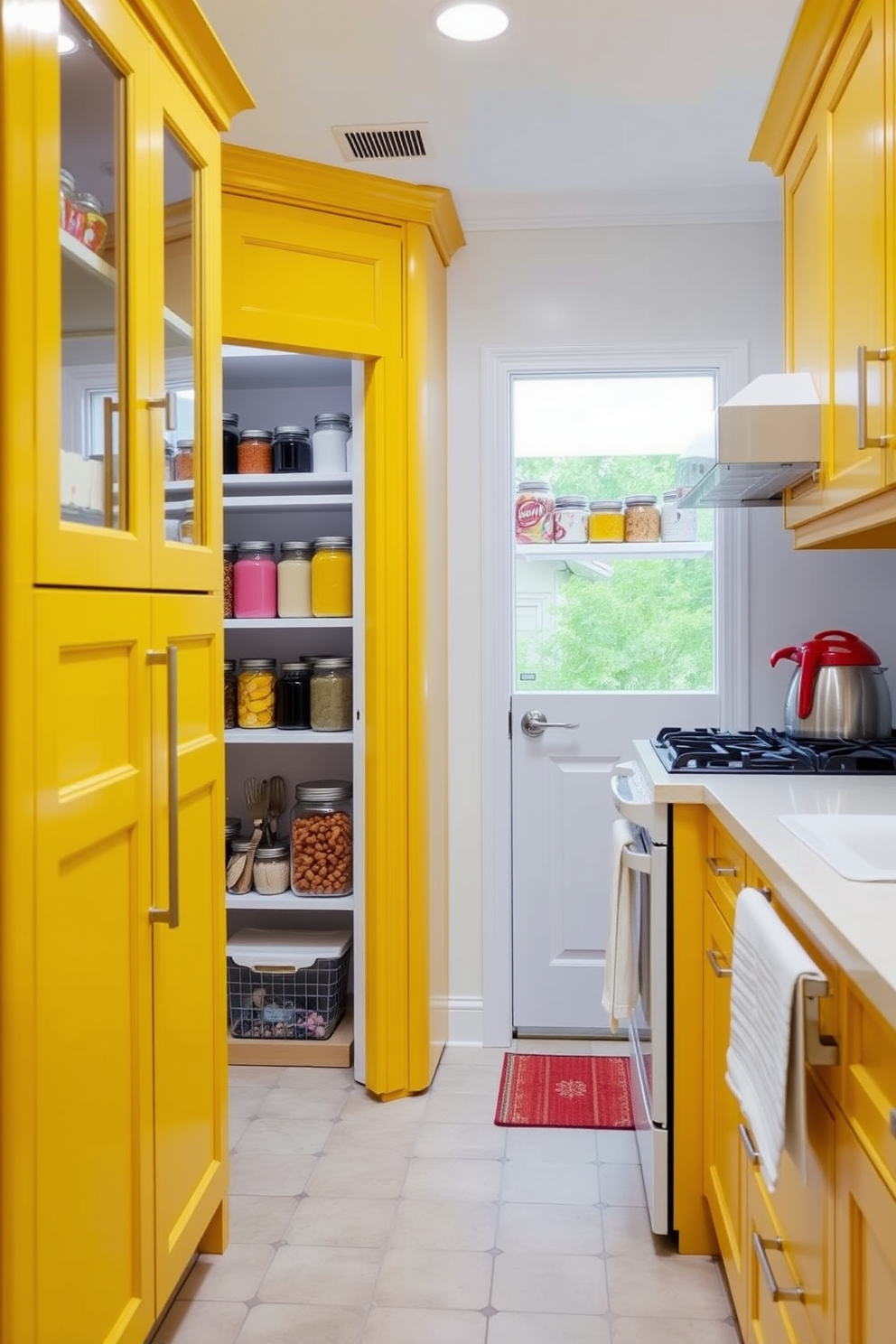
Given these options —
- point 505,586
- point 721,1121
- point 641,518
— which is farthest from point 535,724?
point 721,1121

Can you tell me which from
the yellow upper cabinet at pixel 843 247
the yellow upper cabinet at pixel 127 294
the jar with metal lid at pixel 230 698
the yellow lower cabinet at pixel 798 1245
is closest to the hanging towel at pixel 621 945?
the yellow lower cabinet at pixel 798 1245

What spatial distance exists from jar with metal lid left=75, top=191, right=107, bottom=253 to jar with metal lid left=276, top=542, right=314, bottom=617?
5.37ft

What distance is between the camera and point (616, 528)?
3344 mm

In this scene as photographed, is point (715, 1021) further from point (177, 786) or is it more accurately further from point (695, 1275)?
point (177, 786)

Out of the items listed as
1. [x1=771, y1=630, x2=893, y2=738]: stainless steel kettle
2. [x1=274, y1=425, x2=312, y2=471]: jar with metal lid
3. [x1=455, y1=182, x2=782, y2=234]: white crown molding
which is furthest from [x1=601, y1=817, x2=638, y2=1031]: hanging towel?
[x1=455, y1=182, x2=782, y2=234]: white crown molding

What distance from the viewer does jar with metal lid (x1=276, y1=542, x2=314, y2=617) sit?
316 centimetres

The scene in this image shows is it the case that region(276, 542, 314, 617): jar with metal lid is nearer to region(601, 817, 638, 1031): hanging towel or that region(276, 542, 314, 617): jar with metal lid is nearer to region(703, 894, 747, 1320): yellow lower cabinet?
region(601, 817, 638, 1031): hanging towel

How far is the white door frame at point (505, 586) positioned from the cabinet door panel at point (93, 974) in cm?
172

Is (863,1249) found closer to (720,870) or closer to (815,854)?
(815,854)

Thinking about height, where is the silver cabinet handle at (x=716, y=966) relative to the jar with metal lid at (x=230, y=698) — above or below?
below

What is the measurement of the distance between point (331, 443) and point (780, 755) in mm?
1510

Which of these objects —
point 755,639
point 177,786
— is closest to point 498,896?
point 755,639

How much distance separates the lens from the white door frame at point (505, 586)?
3242mm

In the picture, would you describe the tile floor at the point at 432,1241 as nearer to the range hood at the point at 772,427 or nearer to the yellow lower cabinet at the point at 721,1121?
the yellow lower cabinet at the point at 721,1121
